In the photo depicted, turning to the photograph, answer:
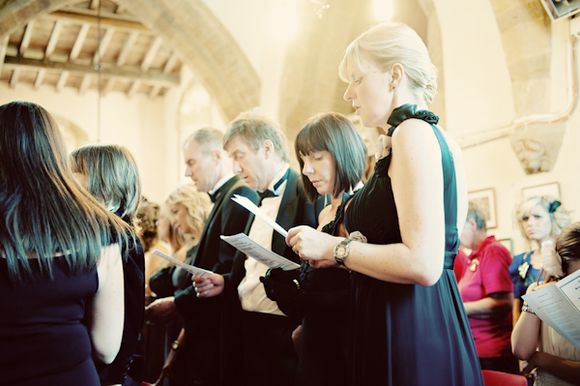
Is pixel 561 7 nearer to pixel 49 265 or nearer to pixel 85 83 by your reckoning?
pixel 49 265

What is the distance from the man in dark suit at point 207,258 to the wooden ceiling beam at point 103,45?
9005 mm

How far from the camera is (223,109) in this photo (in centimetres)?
834

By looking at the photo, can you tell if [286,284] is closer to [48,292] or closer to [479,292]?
[48,292]

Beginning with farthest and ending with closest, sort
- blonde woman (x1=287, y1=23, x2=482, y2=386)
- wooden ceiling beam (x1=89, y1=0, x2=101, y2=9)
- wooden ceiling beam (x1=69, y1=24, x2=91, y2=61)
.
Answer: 1. wooden ceiling beam (x1=69, y1=24, x2=91, y2=61)
2. wooden ceiling beam (x1=89, y1=0, x2=101, y2=9)
3. blonde woman (x1=287, y1=23, x2=482, y2=386)

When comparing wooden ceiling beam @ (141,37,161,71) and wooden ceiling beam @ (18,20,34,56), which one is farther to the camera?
wooden ceiling beam @ (141,37,161,71)

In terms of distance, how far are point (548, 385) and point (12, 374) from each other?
1791mm

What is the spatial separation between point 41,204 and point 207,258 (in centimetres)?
172

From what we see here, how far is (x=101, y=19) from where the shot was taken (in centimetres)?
1139

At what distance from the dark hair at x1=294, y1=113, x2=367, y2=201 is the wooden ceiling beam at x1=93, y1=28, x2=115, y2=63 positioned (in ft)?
33.7

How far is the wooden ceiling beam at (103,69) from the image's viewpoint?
1252 cm

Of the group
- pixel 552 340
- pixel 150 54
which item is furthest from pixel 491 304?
pixel 150 54

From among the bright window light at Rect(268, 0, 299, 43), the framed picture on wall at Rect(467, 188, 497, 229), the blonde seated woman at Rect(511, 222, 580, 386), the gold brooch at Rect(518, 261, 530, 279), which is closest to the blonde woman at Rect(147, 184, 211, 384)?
the blonde seated woman at Rect(511, 222, 580, 386)

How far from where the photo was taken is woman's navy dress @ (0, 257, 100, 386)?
1556mm

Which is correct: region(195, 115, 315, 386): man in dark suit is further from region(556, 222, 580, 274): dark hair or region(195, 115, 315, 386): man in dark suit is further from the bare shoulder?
the bare shoulder
